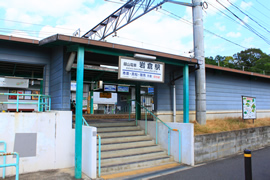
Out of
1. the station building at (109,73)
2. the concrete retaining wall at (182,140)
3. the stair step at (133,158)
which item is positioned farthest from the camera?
the concrete retaining wall at (182,140)

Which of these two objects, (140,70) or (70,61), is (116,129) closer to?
(140,70)

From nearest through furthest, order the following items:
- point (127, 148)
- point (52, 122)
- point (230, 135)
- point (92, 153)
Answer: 1. point (92, 153)
2. point (52, 122)
3. point (127, 148)
4. point (230, 135)

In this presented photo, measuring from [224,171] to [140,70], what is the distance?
4.05 metres

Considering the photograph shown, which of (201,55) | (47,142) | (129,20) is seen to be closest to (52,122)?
(47,142)

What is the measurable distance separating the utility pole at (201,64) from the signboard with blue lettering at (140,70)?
2496mm

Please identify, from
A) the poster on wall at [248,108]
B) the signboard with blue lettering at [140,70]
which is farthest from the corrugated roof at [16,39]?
the poster on wall at [248,108]

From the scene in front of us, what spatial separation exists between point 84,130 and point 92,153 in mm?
828

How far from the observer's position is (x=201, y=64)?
8922mm

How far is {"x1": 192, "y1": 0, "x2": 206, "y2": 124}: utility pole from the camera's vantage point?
29.9ft

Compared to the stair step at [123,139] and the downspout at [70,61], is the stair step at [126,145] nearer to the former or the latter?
the stair step at [123,139]

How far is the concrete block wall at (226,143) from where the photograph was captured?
726cm

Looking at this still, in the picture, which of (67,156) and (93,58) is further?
(93,58)

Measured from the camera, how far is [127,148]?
719cm

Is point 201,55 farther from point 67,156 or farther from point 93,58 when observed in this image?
point 67,156
